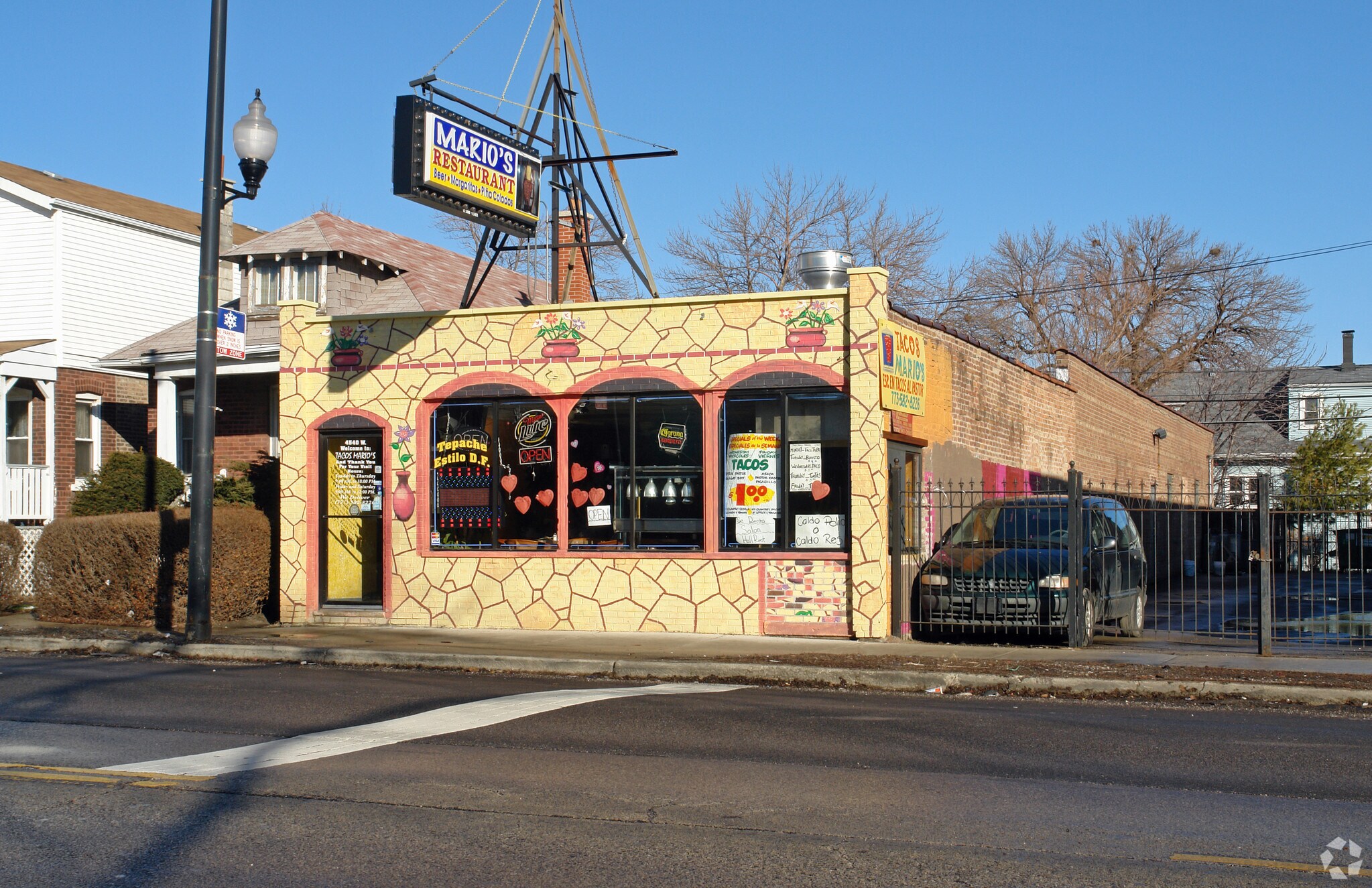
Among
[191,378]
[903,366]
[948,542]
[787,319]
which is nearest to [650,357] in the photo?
[787,319]

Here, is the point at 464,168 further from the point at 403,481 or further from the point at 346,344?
the point at 403,481

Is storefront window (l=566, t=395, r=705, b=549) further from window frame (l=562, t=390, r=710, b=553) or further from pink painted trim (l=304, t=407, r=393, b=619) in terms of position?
pink painted trim (l=304, t=407, r=393, b=619)

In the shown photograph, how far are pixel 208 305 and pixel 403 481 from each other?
375 centimetres

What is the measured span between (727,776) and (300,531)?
36.6 feet

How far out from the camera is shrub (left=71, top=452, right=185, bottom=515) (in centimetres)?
2131

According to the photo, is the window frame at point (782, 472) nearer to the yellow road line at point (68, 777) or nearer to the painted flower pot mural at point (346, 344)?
the painted flower pot mural at point (346, 344)

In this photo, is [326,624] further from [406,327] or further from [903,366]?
[903,366]

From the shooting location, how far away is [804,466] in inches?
582

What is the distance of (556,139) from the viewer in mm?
18891

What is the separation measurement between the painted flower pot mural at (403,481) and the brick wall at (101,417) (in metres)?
11.1

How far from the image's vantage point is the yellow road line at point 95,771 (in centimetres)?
704

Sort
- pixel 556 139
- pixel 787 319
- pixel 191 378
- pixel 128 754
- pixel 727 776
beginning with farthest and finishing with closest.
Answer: pixel 191 378, pixel 556 139, pixel 787 319, pixel 128 754, pixel 727 776

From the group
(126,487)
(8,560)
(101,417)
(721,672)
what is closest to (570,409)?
(721,672)

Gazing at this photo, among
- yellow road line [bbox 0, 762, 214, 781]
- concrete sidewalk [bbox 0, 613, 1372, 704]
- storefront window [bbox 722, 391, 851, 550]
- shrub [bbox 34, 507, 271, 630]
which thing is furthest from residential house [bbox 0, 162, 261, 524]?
yellow road line [bbox 0, 762, 214, 781]
